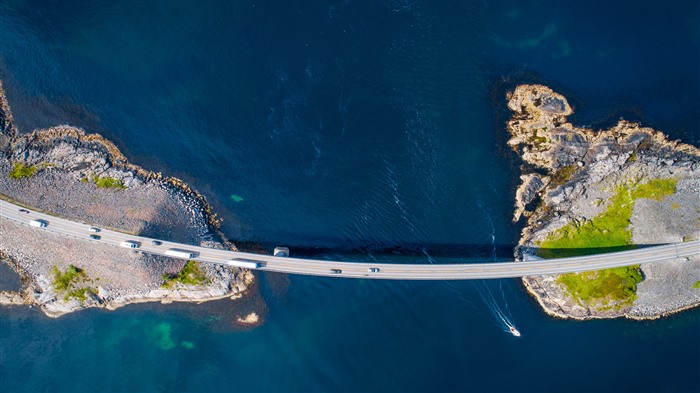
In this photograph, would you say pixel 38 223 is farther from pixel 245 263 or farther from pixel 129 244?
pixel 245 263

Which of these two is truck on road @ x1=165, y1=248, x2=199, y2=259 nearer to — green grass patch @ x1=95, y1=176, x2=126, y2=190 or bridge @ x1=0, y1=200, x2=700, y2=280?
bridge @ x1=0, y1=200, x2=700, y2=280

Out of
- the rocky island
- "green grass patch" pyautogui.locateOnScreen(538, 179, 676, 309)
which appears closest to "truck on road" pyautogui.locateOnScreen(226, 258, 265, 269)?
the rocky island

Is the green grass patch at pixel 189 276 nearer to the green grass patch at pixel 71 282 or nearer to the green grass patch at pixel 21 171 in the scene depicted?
the green grass patch at pixel 71 282

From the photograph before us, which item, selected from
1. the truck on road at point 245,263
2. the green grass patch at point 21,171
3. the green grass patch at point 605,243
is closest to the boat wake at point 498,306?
the green grass patch at point 605,243

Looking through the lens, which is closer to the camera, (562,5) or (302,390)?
(302,390)

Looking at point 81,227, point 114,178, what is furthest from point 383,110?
point 81,227

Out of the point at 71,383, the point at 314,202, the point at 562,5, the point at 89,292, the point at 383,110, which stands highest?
the point at 562,5

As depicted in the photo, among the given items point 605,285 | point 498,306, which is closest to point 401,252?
point 498,306

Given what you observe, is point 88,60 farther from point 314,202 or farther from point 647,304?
point 647,304
